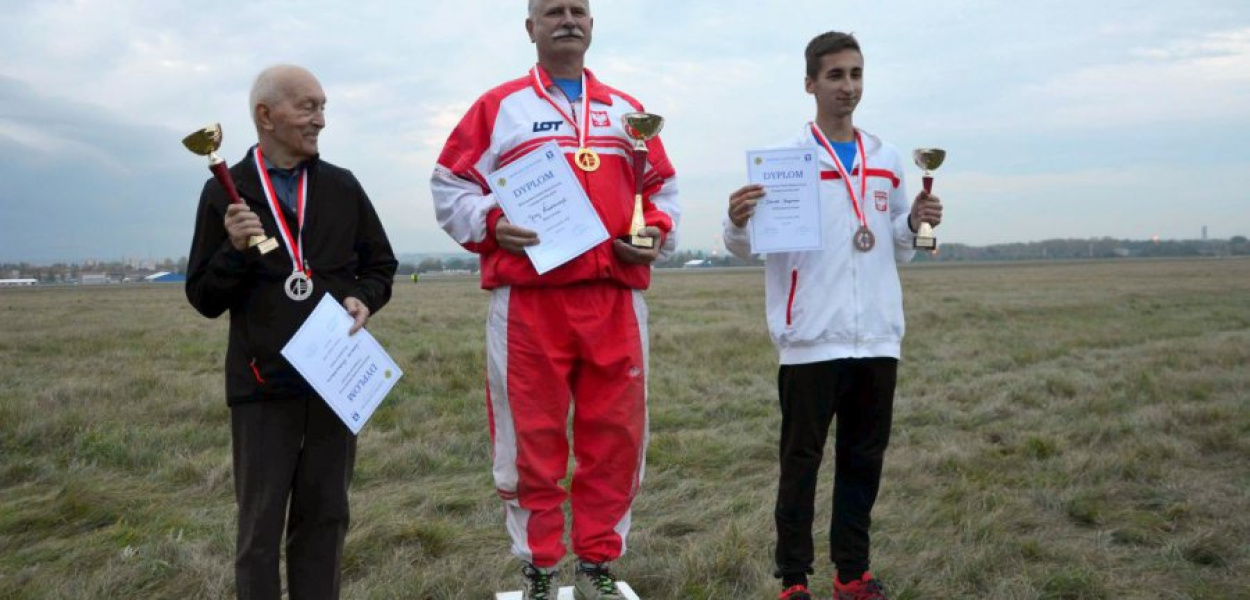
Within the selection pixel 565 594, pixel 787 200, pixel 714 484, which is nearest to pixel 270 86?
pixel 787 200

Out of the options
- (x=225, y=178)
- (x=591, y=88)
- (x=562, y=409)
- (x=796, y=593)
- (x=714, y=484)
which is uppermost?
(x=591, y=88)

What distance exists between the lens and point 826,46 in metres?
3.85

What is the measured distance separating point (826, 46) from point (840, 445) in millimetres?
1698

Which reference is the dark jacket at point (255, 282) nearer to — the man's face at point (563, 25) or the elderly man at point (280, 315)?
the elderly man at point (280, 315)

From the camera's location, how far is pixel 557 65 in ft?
11.9

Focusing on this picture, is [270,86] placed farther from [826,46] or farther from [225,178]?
[826,46]

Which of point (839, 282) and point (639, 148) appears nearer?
point (639, 148)

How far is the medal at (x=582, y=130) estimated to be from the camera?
3.51m

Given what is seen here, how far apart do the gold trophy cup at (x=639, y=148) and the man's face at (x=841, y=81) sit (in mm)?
838

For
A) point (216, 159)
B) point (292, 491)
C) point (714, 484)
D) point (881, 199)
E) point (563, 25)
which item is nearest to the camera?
point (216, 159)

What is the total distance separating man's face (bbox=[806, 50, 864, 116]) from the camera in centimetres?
380

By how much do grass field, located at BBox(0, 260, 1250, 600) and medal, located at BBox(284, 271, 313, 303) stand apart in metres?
1.63

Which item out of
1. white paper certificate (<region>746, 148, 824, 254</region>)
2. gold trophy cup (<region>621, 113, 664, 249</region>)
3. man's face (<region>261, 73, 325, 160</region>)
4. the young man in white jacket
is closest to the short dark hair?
the young man in white jacket

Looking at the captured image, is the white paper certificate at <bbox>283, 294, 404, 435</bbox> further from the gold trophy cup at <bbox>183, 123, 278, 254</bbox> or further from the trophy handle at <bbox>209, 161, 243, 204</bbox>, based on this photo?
the trophy handle at <bbox>209, 161, 243, 204</bbox>
